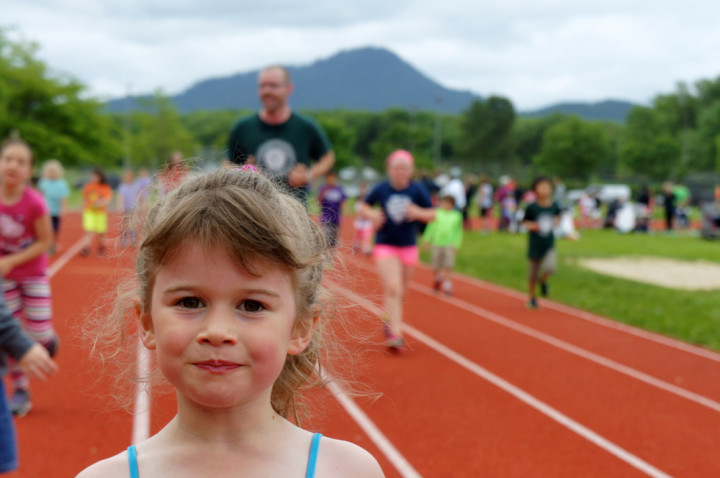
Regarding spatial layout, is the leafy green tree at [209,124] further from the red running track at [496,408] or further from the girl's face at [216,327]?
the girl's face at [216,327]

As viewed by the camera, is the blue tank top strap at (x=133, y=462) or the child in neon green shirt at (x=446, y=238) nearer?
the blue tank top strap at (x=133, y=462)

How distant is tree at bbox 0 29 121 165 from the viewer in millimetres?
51094

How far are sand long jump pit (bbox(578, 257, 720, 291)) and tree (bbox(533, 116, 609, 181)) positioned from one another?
59092 mm

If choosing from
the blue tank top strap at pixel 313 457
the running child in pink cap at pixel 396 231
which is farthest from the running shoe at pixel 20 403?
the blue tank top strap at pixel 313 457

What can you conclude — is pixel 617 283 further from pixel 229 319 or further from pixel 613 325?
pixel 229 319

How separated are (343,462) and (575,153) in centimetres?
7683

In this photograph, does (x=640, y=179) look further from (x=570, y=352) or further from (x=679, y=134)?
(x=570, y=352)

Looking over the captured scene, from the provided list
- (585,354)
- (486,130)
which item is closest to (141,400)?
(585,354)

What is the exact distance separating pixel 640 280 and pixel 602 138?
66728mm

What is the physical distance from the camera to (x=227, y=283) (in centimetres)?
127

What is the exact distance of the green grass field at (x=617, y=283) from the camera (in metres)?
10.1

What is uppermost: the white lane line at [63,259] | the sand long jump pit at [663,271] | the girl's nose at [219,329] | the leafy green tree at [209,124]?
the leafy green tree at [209,124]

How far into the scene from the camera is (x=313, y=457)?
1440mm

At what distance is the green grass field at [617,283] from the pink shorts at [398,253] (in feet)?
13.9
